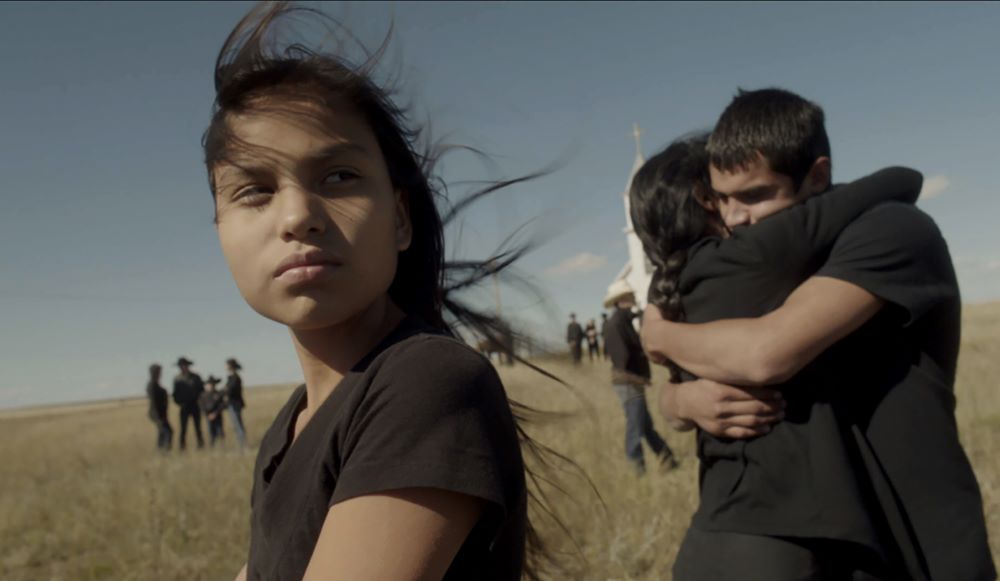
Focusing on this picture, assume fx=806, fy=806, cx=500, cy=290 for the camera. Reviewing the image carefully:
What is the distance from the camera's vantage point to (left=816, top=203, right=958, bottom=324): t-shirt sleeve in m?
1.68

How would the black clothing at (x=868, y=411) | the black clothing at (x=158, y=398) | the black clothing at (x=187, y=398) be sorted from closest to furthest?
1. the black clothing at (x=868, y=411)
2. the black clothing at (x=158, y=398)
3. the black clothing at (x=187, y=398)

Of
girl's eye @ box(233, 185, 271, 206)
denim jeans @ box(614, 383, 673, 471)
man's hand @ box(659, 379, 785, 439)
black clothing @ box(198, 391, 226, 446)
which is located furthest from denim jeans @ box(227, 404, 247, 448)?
girl's eye @ box(233, 185, 271, 206)

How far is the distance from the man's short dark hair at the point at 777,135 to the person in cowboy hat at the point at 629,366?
5.05m

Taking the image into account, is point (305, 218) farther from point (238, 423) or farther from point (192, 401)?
point (192, 401)

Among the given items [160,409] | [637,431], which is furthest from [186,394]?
[637,431]

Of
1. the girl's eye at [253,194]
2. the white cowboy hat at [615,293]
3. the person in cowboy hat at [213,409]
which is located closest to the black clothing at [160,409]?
the person in cowboy hat at [213,409]

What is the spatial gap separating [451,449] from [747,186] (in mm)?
1221

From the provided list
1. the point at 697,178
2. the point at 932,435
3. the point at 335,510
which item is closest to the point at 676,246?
the point at 697,178

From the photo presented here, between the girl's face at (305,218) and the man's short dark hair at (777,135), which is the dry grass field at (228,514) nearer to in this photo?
the man's short dark hair at (777,135)

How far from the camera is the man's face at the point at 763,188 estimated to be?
1.88m

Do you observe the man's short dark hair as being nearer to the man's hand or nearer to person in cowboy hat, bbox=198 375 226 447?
the man's hand

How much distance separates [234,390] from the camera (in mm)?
14422

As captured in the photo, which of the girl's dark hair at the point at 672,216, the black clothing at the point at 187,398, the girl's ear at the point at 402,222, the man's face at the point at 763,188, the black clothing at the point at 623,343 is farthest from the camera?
the black clothing at the point at 187,398

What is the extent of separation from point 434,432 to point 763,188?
123cm
